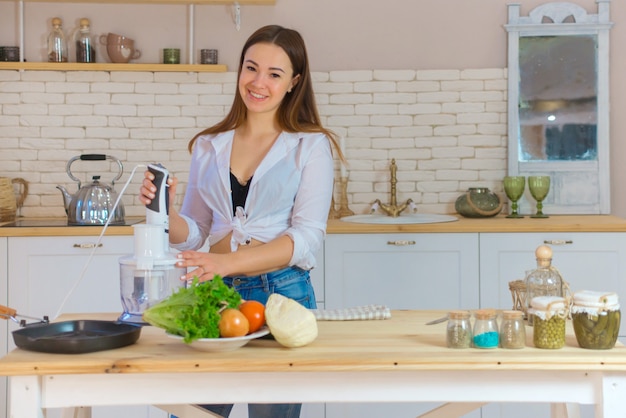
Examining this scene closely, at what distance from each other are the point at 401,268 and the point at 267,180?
1662mm

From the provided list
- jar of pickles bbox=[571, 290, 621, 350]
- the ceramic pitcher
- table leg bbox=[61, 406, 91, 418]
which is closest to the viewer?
jar of pickles bbox=[571, 290, 621, 350]

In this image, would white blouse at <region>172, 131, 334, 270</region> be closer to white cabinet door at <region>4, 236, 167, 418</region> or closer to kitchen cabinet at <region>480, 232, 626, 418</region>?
white cabinet door at <region>4, 236, 167, 418</region>

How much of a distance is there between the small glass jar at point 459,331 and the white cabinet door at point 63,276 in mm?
2449

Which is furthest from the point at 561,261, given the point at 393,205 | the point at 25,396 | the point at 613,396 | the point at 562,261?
the point at 25,396

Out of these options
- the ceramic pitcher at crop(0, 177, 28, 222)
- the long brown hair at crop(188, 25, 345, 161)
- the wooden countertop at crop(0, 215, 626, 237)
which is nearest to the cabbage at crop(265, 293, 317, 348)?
the long brown hair at crop(188, 25, 345, 161)

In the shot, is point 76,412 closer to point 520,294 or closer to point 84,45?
point 520,294

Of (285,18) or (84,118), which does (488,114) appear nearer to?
(285,18)

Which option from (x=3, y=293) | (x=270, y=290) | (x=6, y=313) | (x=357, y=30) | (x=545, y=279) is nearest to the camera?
(x=6, y=313)

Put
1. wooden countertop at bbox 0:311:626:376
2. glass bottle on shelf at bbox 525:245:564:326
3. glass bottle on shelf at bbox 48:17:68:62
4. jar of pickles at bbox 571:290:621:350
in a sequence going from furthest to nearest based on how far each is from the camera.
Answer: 1. glass bottle on shelf at bbox 48:17:68:62
2. glass bottle on shelf at bbox 525:245:564:326
3. jar of pickles at bbox 571:290:621:350
4. wooden countertop at bbox 0:311:626:376

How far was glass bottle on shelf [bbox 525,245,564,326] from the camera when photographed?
2.44m

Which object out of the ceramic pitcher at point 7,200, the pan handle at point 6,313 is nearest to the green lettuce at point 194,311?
the pan handle at point 6,313

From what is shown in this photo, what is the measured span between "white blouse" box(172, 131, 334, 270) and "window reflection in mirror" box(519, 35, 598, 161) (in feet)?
7.65

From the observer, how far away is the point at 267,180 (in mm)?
2836

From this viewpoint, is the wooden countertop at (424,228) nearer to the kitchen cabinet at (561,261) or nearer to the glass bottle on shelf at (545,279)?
the kitchen cabinet at (561,261)
